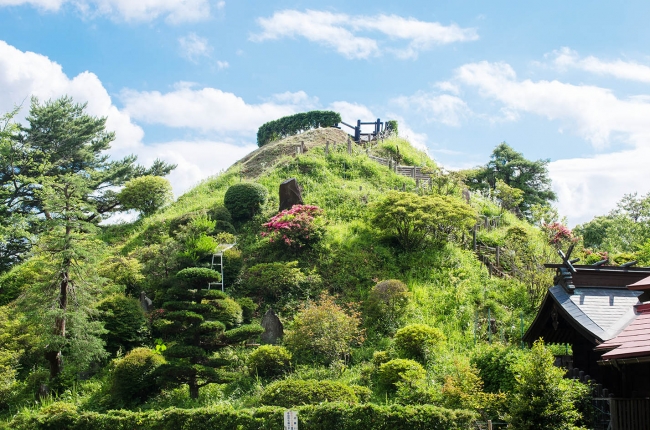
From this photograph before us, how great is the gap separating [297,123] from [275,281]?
96.5ft

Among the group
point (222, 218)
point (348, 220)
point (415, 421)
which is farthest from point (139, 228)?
point (415, 421)

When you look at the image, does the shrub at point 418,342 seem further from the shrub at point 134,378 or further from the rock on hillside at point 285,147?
the rock on hillside at point 285,147

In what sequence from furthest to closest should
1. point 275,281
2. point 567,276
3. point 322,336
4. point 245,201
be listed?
point 245,201 → point 275,281 → point 322,336 → point 567,276

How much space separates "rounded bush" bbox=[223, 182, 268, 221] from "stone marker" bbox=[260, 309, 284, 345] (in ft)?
30.8

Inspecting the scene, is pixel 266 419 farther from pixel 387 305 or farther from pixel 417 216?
pixel 417 216

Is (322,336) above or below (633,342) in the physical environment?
below

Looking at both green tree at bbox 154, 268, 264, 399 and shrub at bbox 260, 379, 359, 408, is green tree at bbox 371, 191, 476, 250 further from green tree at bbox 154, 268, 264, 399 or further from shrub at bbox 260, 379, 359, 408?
shrub at bbox 260, 379, 359, 408

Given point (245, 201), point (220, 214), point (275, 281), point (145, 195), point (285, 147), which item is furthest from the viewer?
point (285, 147)

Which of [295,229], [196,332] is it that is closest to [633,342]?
[196,332]

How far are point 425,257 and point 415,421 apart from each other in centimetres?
1220

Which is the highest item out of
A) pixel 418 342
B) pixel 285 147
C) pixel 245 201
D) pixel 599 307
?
pixel 285 147

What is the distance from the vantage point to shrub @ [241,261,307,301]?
2325cm

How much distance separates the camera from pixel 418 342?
60.8ft

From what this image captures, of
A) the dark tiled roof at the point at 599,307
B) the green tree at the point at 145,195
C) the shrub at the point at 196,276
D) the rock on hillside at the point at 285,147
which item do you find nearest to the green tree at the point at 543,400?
the dark tiled roof at the point at 599,307
